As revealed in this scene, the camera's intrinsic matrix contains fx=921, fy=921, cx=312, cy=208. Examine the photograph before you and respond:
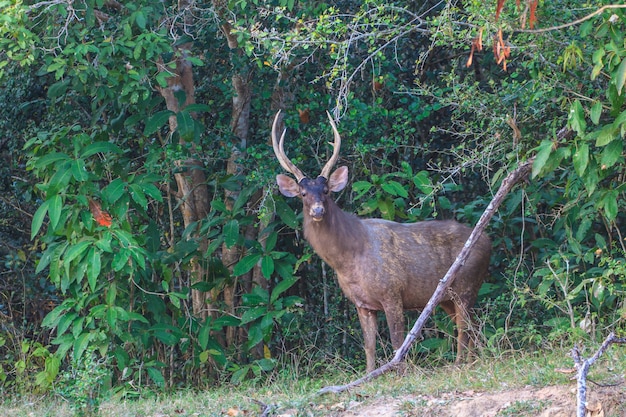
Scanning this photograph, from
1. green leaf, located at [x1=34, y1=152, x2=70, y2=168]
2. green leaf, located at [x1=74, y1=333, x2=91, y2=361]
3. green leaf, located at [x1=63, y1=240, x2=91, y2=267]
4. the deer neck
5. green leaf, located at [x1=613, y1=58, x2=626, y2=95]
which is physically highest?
green leaf, located at [x1=613, y1=58, x2=626, y2=95]

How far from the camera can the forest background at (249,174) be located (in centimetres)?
829

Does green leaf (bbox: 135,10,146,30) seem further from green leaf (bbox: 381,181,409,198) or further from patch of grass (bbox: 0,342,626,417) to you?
patch of grass (bbox: 0,342,626,417)

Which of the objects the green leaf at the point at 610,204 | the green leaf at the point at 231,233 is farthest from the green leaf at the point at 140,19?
Answer: the green leaf at the point at 610,204

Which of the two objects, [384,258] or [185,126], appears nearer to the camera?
[384,258]

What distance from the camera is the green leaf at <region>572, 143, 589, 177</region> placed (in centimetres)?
725

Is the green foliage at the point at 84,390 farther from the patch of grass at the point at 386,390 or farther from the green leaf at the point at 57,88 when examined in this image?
the green leaf at the point at 57,88

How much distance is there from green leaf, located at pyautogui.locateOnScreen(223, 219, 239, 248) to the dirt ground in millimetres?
3355

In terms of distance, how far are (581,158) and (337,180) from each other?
2.94 metres

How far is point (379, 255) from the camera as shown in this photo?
31.3 ft

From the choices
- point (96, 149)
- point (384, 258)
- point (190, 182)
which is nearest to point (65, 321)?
point (96, 149)

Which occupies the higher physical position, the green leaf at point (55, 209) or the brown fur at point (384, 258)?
the green leaf at point (55, 209)

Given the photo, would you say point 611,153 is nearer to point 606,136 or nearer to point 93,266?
point 606,136

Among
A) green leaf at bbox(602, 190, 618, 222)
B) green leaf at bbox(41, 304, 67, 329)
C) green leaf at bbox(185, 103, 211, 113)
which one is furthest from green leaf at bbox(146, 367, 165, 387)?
green leaf at bbox(602, 190, 618, 222)

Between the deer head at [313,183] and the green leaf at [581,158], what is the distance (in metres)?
2.55
